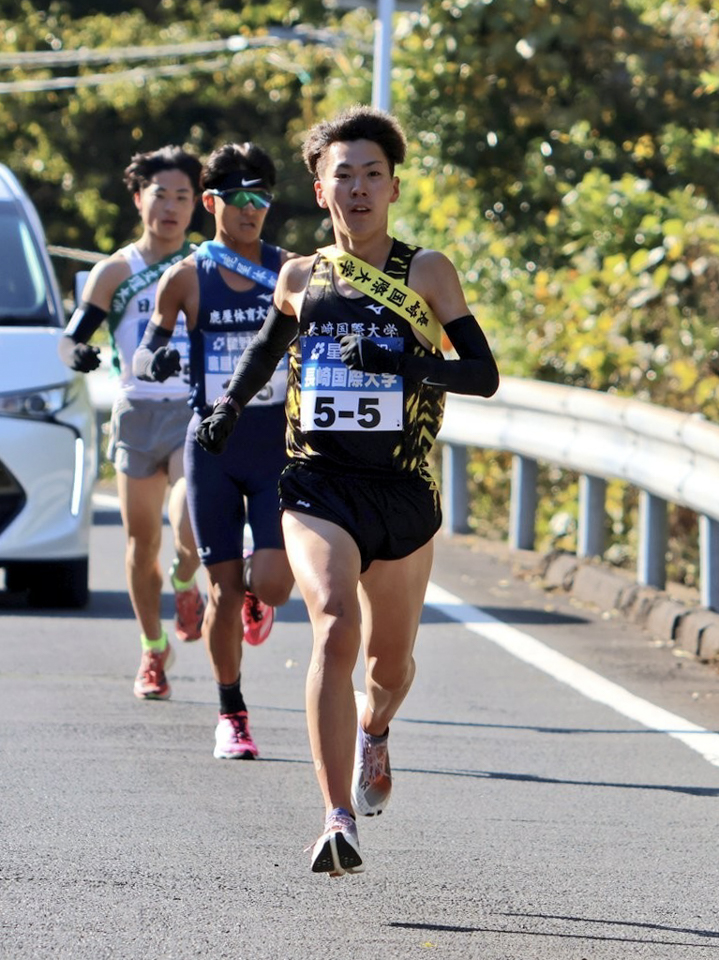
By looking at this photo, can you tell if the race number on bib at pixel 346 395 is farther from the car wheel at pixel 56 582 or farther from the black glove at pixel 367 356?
the car wheel at pixel 56 582

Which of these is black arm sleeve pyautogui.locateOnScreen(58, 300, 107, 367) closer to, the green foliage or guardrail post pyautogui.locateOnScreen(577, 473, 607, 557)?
guardrail post pyautogui.locateOnScreen(577, 473, 607, 557)

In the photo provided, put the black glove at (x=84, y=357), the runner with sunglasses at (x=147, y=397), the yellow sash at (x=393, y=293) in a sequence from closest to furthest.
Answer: the yellow sash at (x=393, y=293), the black glove at (x=84, y=357), the runner with sunglasses at (x=147, y=397)

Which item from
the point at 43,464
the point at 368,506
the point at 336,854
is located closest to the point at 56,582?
the point at 43,464

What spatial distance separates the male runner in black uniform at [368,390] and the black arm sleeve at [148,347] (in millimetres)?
1457

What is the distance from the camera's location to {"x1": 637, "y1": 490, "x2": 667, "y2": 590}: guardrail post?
10.8 m

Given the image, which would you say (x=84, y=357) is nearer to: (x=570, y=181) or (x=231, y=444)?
(x=231, y=444)

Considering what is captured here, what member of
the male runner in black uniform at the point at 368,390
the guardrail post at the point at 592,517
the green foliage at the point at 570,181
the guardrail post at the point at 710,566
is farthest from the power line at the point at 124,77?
the male runner in black uniform at the point at 368,390

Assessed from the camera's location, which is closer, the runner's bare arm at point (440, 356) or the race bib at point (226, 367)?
the runner's bare arm at point (440, 356)

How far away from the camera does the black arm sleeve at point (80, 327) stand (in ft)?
27.0

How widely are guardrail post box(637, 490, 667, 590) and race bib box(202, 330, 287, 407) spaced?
3.65m

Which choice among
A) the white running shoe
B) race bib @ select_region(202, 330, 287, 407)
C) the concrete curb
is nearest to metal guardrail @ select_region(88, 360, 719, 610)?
the concrete curb

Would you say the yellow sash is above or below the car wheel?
above

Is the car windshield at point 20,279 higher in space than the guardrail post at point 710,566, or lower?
higher

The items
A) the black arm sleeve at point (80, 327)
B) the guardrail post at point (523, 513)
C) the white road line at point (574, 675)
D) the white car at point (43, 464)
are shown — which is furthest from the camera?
the guardrail post at point (523, 513)
